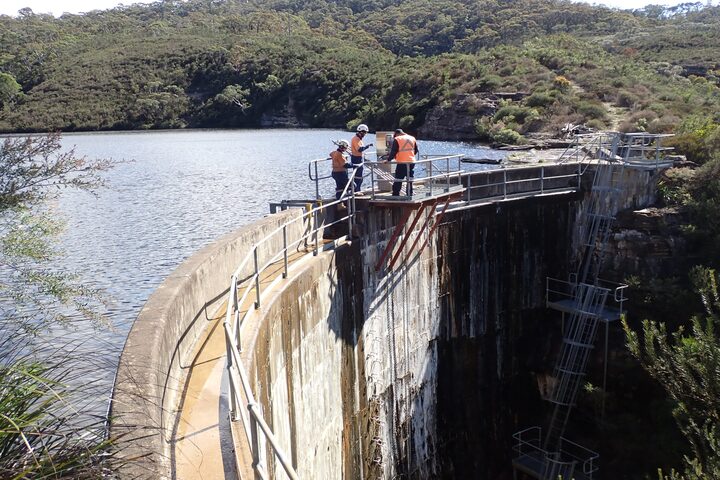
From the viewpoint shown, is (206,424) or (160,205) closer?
(206,424)

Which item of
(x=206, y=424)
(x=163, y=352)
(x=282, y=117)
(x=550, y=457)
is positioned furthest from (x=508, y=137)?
(x=282, y=117)

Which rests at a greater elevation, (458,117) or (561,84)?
(561,84)

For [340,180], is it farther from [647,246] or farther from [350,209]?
[647,246]

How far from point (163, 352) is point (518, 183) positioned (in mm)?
14805

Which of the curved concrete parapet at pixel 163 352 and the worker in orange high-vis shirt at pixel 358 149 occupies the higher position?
the worker in orange high-vis shirt at pixel 358 149

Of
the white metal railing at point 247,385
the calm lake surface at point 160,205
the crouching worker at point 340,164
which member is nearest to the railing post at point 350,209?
the white metal railing at point 247,385

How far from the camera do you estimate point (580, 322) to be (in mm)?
19422

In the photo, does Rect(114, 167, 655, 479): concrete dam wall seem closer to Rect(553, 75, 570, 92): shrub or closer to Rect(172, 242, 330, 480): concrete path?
Rect(172, 242, 330, 480): concrete path

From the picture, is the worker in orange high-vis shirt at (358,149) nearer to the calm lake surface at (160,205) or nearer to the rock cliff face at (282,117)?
the calm lake surface at (160,205)

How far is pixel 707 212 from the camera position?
19.9 metres

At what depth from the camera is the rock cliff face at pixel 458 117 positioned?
147 ft

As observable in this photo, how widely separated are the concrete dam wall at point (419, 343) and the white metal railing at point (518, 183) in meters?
0.33

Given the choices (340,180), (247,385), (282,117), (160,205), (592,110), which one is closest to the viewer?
(247,385)

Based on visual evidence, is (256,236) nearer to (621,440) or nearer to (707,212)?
(621,440)
